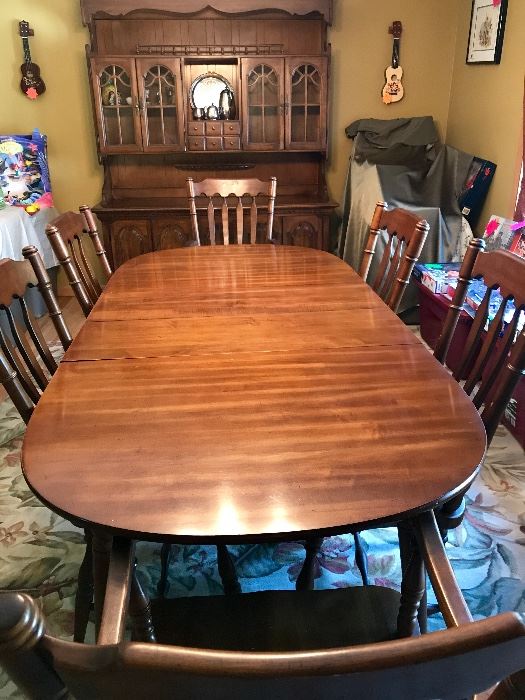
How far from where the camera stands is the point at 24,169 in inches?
142

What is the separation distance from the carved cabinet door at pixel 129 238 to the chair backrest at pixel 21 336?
79.7 inches

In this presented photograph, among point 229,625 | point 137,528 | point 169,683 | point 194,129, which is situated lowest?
point 229,625

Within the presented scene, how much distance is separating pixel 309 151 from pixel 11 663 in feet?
11.7

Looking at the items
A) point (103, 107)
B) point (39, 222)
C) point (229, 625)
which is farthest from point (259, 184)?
point (229, 625)

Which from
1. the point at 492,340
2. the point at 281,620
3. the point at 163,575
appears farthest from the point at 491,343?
the point at 163,575

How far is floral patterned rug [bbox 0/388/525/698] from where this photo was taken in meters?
1.62

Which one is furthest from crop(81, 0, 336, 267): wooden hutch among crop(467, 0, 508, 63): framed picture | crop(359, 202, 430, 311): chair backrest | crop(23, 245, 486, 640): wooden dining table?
crop(23, 245, 486, 640): wooden dining table

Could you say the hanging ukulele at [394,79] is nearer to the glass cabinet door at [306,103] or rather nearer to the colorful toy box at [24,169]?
the glass cabinet door at [306,103]

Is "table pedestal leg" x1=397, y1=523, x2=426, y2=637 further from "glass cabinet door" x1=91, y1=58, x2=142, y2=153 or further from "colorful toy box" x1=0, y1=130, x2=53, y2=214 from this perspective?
"colorful toy box" x1=0, y1=130, x2=53, y2=214

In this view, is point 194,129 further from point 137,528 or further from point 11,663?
point 11,663

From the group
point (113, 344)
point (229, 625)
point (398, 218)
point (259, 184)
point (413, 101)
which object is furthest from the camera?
point (413, 101)

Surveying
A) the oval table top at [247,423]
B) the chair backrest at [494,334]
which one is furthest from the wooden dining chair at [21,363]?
the chair backrest at [494,334]

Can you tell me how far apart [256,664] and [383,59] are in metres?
3.99

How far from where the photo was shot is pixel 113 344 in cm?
145
